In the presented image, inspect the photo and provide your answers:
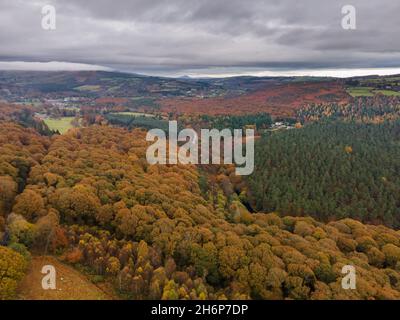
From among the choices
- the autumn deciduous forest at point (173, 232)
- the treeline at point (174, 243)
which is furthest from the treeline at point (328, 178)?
the treeline at point (174, 243)

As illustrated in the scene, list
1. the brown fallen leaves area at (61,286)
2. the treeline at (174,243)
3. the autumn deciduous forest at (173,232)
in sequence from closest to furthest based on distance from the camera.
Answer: the brown fallen leaves area at (61,286)
the treeline at (174,243)
the autumn deciduous forest at (173,232)

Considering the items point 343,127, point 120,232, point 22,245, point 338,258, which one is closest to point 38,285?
point 22,245

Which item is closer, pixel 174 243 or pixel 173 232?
pixel 174 243

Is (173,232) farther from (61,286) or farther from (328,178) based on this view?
(328,178)

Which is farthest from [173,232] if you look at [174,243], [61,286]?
[61,286]

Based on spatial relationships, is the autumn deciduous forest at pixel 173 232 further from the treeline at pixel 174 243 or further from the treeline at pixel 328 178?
the treeline at pixel 328 178

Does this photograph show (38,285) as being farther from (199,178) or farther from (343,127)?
(343,127)
